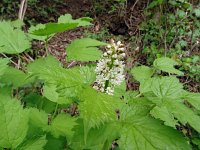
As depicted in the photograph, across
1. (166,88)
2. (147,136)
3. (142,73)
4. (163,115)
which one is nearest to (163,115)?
(163,115)

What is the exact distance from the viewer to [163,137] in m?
1.25

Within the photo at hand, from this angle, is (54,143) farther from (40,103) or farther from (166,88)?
(166,88)

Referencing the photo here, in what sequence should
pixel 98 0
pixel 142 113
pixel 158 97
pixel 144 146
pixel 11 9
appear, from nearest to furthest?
pixel 144 146 < pixel 142 113 < pixel 158 97 < pixel 11 9 < pixel 98 0

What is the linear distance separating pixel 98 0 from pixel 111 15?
2.38 ft

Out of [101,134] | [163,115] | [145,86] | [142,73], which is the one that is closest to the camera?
[101,134]

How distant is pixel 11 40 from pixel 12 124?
2.83 feet

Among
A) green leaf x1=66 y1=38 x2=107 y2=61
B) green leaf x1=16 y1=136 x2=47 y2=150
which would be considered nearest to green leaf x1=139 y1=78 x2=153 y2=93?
green leaf x1=66 y1=38 x2=107 y2=61

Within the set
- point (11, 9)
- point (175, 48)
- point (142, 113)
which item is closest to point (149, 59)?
point (175, 48)

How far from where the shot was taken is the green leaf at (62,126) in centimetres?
169

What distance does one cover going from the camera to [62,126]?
1729mm

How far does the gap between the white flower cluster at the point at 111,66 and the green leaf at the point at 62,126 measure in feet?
1.41

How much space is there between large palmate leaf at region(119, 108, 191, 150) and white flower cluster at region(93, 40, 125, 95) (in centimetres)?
20

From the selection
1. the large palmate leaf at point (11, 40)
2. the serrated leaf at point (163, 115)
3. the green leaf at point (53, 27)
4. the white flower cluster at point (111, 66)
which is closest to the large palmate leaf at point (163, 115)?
the serrated leaf at point (163, 115)

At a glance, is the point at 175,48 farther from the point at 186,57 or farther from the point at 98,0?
the point at 98,0
